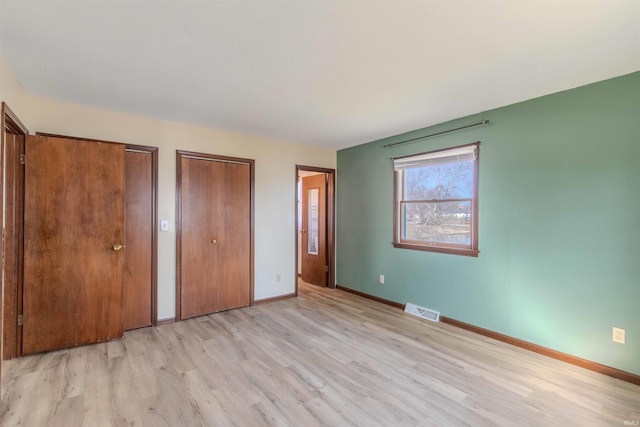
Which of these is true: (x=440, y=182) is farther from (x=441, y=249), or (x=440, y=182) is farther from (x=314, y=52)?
(x=314, y=52)

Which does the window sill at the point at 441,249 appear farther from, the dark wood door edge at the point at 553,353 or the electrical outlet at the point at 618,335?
the electrical outlet at the point at 618,335

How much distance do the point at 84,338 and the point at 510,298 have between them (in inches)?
164

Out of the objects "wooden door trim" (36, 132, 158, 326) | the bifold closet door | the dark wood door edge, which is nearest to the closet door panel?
the bifold closet door

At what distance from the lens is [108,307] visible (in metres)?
2.92

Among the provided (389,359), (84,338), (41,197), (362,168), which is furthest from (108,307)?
(362,168)

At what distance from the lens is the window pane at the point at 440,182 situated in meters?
3.36

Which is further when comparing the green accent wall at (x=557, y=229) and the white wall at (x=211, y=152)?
the white wall at (x=211, y=152)

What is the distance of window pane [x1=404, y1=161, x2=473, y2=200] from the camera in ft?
11.0

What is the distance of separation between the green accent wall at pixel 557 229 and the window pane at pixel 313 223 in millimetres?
2150

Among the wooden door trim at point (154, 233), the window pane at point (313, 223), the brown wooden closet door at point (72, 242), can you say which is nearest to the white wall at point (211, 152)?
the wooden door trim at point (154, 233)

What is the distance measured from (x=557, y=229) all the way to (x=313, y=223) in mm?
3607

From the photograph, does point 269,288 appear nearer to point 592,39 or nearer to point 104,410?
point 104,410

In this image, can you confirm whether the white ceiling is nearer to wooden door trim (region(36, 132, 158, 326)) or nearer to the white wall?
the white wall

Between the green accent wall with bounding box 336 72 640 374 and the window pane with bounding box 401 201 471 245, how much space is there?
20 cm
